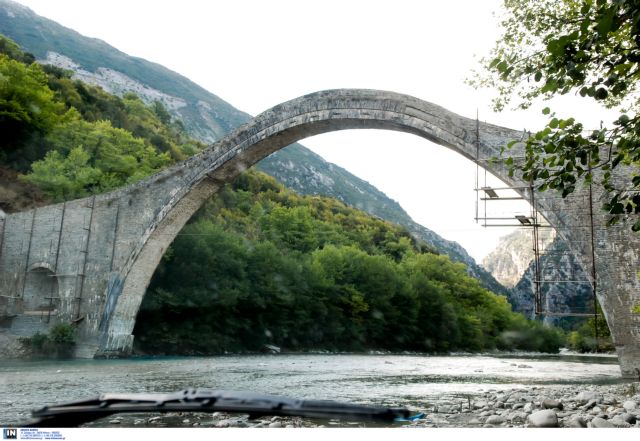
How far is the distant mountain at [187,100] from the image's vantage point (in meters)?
10.9

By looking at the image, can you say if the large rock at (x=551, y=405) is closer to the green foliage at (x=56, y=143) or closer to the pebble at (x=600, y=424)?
the pebble at (x=600, y=424)

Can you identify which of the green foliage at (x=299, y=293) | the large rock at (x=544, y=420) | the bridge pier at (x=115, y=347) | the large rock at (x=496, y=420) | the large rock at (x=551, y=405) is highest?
the green foliage at (x=299, y=293)

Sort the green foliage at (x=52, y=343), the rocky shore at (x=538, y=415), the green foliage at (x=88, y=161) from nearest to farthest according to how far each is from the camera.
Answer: the rocky shore at (x=538, y=415) → the green foliage at (x=52, y=343) → the green foliage at (x=88, y=161)

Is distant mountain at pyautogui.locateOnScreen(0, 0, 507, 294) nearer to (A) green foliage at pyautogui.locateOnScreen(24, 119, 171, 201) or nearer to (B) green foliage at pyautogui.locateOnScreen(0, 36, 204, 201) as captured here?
(B) green foliage at pyautogui.locateOnScreen(0, 36, 204, 201)

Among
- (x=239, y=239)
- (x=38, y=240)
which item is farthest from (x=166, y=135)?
(x=38, y=240)

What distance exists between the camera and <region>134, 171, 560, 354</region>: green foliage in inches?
853

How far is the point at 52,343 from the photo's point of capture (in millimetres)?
14898

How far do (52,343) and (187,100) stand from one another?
1207 centimetres

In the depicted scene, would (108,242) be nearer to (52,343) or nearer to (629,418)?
(52,343)

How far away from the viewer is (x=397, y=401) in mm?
5168

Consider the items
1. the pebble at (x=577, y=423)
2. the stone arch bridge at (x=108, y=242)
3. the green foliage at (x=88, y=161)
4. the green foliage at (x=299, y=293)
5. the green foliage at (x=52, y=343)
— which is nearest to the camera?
the pebble at (x=577, y=423)

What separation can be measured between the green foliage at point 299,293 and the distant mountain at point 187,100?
2.25 metres

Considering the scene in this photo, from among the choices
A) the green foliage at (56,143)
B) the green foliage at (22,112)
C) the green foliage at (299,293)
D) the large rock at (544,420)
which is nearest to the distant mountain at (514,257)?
the large rock at (544,420)

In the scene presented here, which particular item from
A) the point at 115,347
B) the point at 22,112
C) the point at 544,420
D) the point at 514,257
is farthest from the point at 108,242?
the point at 544,420
